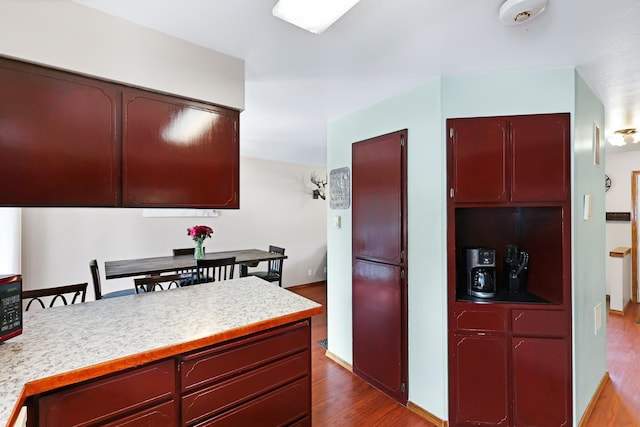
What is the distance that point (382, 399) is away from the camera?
89.3 inches

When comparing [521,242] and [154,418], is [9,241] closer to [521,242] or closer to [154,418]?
[154,418]

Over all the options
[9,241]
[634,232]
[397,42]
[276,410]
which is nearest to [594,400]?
[276,410]

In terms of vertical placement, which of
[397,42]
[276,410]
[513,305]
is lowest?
[276,410]

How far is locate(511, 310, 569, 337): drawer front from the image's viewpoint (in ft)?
6.03

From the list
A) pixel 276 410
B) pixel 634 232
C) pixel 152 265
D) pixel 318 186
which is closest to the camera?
pixel 276 410

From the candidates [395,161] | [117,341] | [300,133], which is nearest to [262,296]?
[117,341]

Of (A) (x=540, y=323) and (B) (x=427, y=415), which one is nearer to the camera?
(A) (x=540, y=323)

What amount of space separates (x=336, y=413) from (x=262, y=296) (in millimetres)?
1094

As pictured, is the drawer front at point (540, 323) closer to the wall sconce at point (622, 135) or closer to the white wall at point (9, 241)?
the wall sconce at point (622, 135)

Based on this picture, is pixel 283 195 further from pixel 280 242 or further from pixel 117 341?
pixel 117 341

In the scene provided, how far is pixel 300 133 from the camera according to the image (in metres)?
3.50

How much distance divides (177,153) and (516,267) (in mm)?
2379

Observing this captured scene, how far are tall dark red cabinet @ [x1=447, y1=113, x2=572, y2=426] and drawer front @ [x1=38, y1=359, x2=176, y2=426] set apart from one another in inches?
66.4

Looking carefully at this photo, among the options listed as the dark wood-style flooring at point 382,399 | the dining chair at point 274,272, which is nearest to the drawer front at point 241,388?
the dark wood-style flooring at point 382,399
